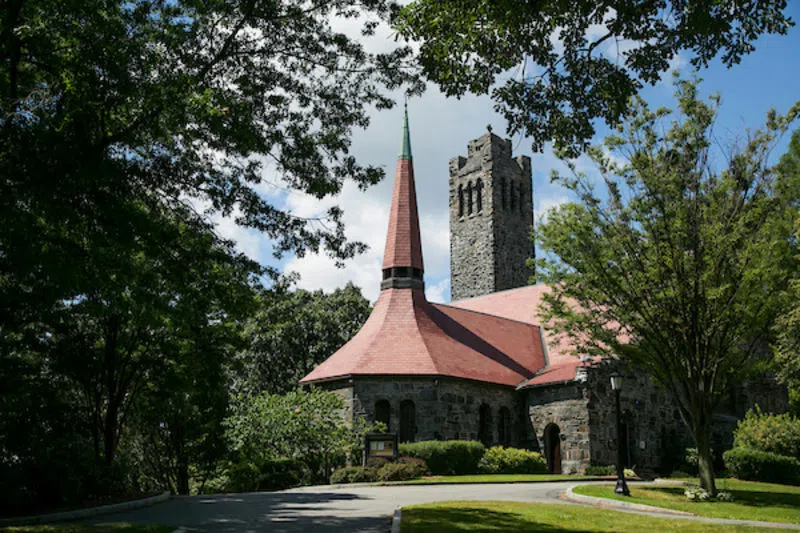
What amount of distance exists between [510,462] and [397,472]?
20.9 ft

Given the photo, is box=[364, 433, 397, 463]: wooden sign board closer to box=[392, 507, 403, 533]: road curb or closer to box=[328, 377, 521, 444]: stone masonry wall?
box=[328, 377, 521, 444]: stone masonry wall

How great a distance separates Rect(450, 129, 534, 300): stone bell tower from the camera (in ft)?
165

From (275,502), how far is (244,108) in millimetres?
8433

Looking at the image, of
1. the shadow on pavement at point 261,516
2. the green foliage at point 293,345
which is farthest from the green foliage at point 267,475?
the green foliage at point 293,345

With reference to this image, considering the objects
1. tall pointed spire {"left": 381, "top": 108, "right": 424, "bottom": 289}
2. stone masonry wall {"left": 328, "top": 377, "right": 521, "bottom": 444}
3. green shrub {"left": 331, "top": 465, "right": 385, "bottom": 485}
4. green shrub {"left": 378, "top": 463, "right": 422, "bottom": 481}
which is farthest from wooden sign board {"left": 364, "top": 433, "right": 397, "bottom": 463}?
tall pointed spire {"left": 381, "top": 108, "right": 424, "bottom": 289}

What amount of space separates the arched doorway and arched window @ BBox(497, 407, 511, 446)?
1.58m

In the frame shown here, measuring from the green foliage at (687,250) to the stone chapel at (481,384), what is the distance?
4418 millimetres

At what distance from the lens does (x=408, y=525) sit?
1052cm

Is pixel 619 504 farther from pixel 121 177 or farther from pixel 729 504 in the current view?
pixel 121 177

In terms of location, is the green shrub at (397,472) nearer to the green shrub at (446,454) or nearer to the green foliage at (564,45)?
the green shrub at (446,454)

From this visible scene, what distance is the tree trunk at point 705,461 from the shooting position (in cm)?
1766

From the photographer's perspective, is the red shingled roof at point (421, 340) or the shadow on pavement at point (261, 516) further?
the red shingled roof at point (421, 340)

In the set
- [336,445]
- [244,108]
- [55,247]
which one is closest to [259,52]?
[244,108]

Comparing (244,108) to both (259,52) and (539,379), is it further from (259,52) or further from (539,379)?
(539,379)
